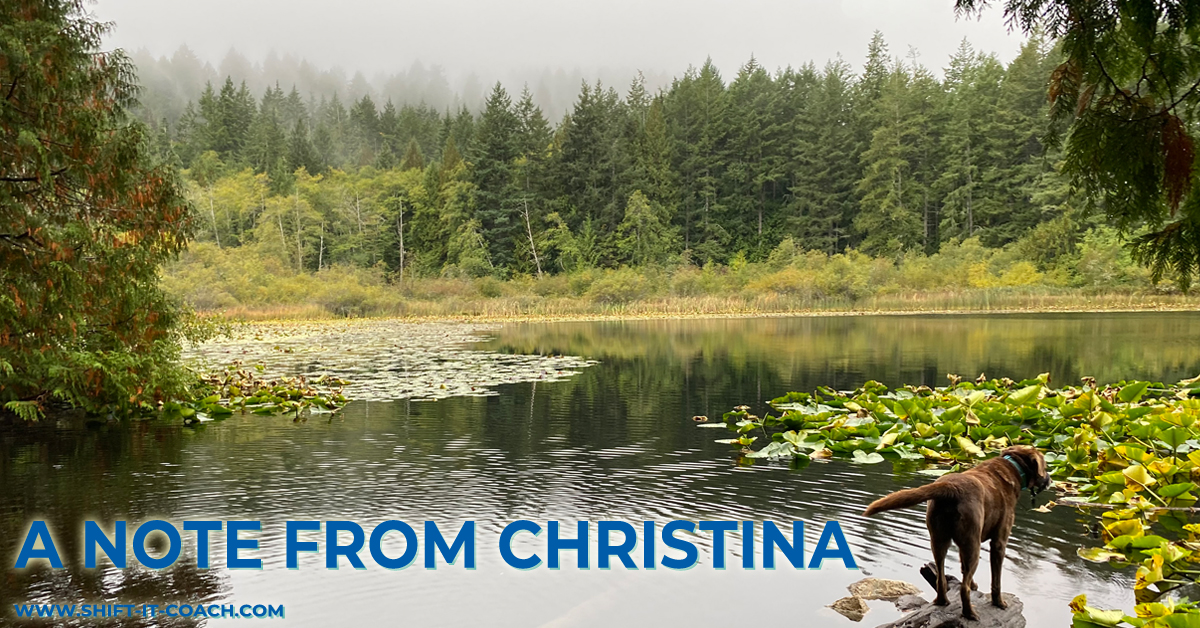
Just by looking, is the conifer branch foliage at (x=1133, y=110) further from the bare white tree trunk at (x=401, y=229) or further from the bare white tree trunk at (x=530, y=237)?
the bare white tree trunk at (x=401, y=229)

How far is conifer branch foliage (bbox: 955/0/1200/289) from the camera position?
15.3ft

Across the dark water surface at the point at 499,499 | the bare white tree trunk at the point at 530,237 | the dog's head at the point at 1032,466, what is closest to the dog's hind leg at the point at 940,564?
the dark water surface at the point at 499,499

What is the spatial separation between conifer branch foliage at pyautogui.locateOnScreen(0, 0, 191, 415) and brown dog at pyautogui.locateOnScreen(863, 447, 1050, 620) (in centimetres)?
813

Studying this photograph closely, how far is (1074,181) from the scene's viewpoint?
516 centimetres

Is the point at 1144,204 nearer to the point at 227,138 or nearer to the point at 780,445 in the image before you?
the point at 780,445

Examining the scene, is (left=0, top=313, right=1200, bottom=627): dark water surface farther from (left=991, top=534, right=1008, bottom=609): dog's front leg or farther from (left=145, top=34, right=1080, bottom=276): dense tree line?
(left=145, top=34, right=1080, bottom=276): dense tree line

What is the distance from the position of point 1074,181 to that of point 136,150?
8.90m

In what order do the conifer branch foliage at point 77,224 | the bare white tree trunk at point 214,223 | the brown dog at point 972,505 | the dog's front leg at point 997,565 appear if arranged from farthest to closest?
the bare white tree trunk at point 214,223, the conifer branch foliage at point 77,224, the dog's front leg at point 997,565, the brown dog at point 972,505

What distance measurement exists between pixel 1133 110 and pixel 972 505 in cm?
303

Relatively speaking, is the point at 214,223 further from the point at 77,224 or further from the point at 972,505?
the point at 972,505

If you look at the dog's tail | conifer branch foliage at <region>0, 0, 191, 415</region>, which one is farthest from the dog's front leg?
conifer branch foliage at <region>0, 0, 191, 415</region>

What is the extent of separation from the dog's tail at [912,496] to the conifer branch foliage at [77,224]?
8023 millimetres

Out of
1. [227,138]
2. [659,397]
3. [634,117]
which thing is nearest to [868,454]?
[659,397]

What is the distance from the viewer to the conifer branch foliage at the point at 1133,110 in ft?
15.3
